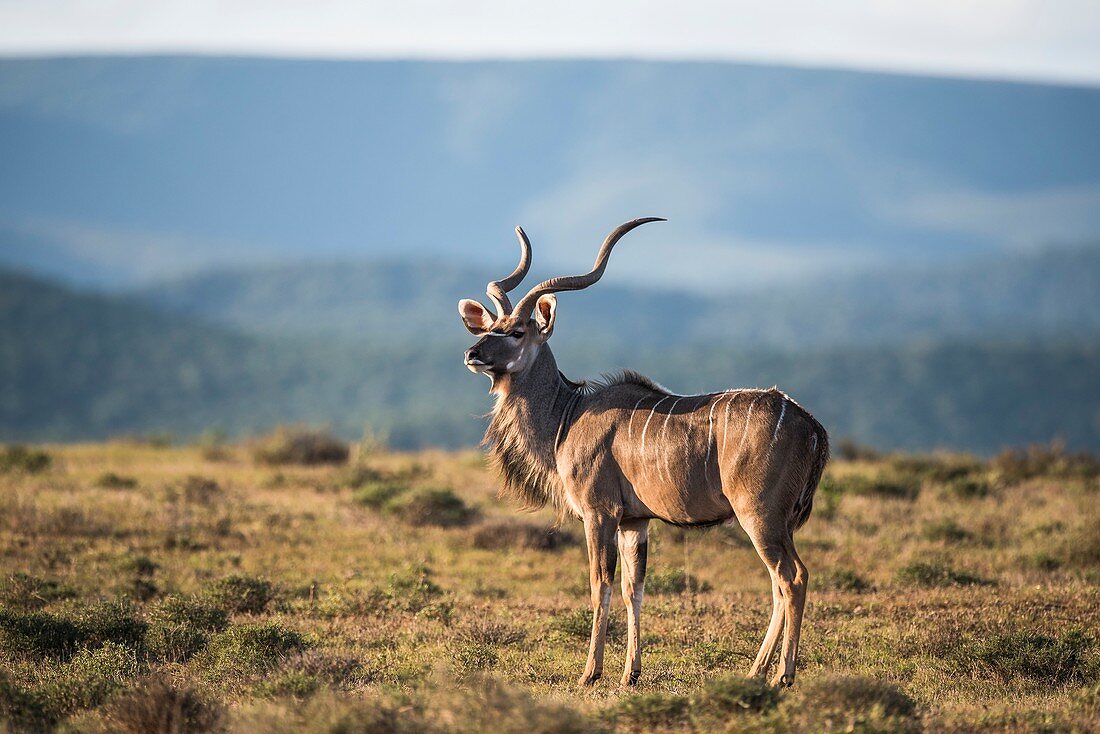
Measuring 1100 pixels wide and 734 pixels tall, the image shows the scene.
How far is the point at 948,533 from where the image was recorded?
53.9ft

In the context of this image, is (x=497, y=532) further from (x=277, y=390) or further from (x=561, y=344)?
(x=561, y=344)

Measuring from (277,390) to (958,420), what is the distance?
179ft

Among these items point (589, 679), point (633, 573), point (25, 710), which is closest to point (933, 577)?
point (633, 573)

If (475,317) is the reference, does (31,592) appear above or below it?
below

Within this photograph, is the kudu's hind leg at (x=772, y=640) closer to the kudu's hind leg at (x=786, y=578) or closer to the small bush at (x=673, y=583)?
the kudu's hind leg at (x=786, y=578)

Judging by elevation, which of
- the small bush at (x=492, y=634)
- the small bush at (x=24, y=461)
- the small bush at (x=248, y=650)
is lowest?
the small bush at (x=248, y=650)

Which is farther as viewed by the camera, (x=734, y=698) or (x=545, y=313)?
(x=545, y=313)

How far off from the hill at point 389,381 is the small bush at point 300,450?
191 ft

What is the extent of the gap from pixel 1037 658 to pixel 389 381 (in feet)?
343

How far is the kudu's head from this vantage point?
35.5 feet

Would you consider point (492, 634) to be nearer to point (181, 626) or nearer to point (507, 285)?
point (181, 626)

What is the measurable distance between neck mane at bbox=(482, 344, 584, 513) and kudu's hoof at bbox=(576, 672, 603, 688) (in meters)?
1.47

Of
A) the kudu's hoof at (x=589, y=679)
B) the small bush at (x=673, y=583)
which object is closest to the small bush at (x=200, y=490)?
the small bush at (x=673, y=583)

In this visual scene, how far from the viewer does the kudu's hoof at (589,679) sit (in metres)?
10.2
